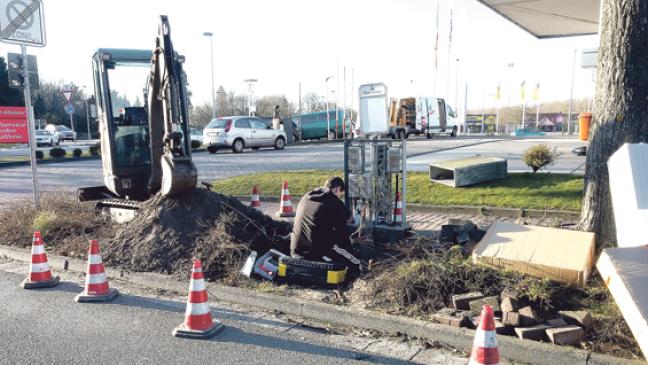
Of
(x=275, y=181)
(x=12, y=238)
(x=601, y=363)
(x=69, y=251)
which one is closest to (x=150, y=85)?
(x=69, y=251)

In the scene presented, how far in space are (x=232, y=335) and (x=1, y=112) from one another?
11.7 meters

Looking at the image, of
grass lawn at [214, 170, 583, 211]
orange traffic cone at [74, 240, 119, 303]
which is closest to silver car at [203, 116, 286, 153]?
grass lawn at [214, 170, 583, 211]

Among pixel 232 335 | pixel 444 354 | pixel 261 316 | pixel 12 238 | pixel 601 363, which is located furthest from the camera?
pixel 12 238

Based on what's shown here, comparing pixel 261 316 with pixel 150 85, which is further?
pixel 150 85

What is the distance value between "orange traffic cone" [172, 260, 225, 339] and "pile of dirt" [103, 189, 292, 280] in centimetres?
132

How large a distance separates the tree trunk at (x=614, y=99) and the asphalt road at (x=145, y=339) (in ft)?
9.36

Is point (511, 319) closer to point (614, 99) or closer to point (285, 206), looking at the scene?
point (614, 99)

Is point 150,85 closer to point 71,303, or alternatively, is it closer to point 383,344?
point 71,303

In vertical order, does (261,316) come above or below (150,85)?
below

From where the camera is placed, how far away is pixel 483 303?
4363mm

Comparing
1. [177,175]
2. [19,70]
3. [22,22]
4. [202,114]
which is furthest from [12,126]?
[202,114]

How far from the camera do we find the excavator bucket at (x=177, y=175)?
22.4ft

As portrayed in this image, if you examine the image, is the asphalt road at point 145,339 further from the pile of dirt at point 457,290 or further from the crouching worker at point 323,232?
the crouching worker at point 323,232

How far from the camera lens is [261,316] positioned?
4996mm
